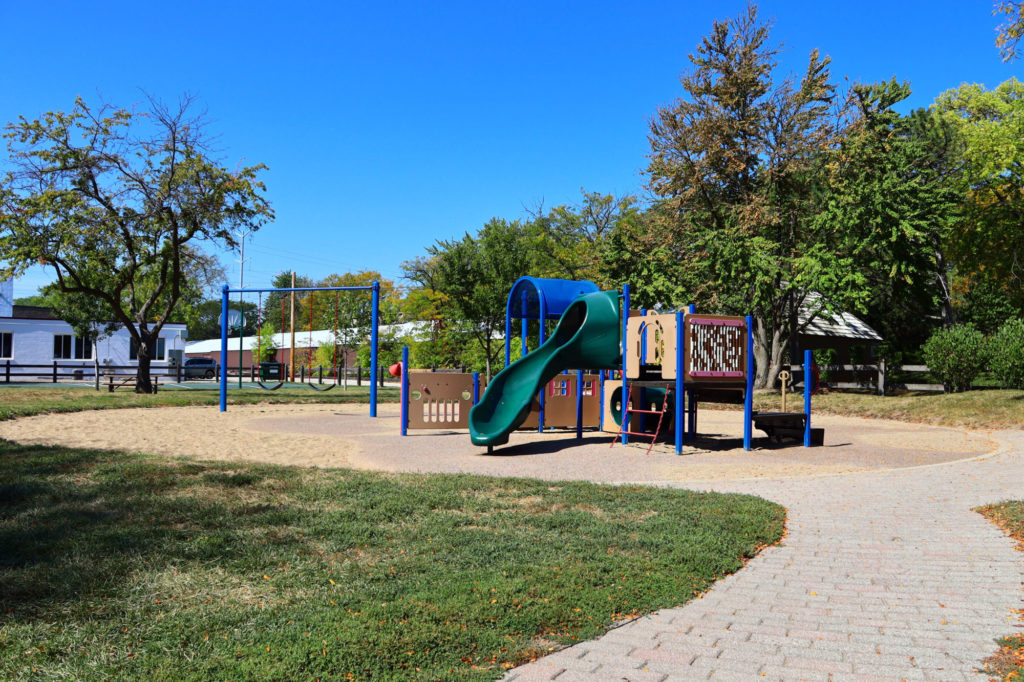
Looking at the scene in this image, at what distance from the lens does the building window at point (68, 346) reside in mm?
44281

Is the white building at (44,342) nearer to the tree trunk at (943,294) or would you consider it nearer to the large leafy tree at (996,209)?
the large leafy tree at (996,209)

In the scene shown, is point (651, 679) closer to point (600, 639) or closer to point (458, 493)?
point (600, 639)

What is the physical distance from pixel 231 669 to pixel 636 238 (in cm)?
2960

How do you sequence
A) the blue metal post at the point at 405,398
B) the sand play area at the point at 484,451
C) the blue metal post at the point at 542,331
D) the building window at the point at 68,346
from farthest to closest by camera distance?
1. the building window at the point at 68,346
2. the blue metal post at the point at 405,398
3. the blue metal post at the point at 542,331
4. the sand play area at the point at 484,451

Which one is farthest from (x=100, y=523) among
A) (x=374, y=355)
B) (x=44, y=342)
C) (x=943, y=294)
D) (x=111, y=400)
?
(x=44, y=342)

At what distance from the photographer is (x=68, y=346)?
146 ft

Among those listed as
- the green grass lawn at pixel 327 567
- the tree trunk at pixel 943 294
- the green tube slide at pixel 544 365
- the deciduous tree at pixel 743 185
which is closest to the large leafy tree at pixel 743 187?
the deciduous tree at pixel 743 185

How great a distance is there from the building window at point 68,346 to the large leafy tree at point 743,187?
3391 centimetres

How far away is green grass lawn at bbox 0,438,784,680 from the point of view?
12.3ft

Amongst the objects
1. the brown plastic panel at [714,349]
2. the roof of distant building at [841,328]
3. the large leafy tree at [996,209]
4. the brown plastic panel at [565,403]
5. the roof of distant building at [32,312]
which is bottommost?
the brown plastic panel at [565,403]

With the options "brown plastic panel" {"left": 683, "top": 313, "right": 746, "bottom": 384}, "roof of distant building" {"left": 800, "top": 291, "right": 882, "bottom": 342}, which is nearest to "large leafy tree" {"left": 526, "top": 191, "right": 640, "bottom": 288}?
"roof of distant building" {"left": 800, "top": 291, "right": 882, "bottom": 342}

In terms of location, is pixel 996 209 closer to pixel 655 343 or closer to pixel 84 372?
pixel 655 343

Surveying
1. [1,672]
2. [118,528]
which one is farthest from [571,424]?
[1,672]

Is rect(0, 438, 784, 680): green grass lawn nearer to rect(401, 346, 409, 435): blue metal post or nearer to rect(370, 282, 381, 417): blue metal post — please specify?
rect(401, 346, 409, 435): blue metal post
